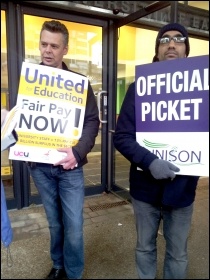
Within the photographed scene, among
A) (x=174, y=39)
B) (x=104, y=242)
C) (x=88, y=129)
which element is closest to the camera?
(x=174, y=39)

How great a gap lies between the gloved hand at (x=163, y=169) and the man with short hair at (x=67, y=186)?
48 cm

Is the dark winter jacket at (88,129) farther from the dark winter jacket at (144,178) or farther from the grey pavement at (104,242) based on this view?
the grey pavement at (104,242)

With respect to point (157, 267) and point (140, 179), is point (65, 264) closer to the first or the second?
point (157, 267)

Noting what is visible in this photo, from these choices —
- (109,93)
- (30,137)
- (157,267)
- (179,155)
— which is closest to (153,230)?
(157,267)

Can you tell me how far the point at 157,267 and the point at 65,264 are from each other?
0.58 metres

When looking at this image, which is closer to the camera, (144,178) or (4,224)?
(4,224)

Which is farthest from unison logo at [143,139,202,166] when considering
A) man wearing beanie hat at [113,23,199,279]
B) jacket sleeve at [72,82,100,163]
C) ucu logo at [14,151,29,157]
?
ucu logo at [14,151,29,157]

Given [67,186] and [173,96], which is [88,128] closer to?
[67,186]

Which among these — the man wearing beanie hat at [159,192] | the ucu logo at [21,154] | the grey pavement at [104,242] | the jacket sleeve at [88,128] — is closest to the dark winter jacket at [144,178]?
the man wearing beanie hat at [159,192]

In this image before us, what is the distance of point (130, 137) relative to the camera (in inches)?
54.7

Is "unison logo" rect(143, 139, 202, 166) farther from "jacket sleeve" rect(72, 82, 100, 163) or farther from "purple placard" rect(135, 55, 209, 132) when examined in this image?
"jacket sleeve" rect(72, 82, 100, 163)

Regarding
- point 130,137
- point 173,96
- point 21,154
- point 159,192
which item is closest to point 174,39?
point 173,96

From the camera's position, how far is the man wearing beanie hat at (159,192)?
4.28 ft

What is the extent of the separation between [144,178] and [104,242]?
41.3 inches
